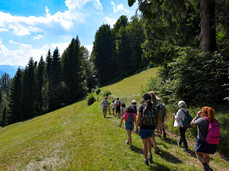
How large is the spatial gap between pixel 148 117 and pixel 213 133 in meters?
A: 1.78

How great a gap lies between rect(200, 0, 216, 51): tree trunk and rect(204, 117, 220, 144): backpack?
7057 mm

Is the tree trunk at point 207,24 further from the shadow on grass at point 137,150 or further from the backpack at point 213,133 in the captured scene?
the shadow on grass at point 137,150

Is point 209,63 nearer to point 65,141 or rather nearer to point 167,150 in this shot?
point 167,150

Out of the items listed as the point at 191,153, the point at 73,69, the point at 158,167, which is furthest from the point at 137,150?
the point at 73,69

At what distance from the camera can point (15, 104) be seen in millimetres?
53969

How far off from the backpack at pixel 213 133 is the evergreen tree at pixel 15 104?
207ft

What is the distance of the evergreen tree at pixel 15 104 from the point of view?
52.6 metres

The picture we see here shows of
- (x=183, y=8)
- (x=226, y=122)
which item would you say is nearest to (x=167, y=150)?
(x=226, y=122)

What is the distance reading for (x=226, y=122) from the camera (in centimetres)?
636

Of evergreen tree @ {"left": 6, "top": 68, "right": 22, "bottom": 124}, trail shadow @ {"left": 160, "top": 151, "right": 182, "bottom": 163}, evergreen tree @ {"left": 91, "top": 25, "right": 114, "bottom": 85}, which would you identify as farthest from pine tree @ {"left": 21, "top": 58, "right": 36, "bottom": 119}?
trail shadow @ {"left": 160, "top": 151, "right": 182, "bottom": 163}

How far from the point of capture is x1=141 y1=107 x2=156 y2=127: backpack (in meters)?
4.40

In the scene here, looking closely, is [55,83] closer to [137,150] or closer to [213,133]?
[137,150]

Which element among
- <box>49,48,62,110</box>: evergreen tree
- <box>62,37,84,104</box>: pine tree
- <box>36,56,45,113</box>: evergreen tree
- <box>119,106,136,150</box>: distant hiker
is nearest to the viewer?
<box>119,106,136,150</box>: distant hiker

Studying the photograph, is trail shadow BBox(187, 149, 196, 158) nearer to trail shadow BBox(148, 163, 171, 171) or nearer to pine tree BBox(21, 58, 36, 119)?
trail shadow BBox(148, 163, 171, 171)
